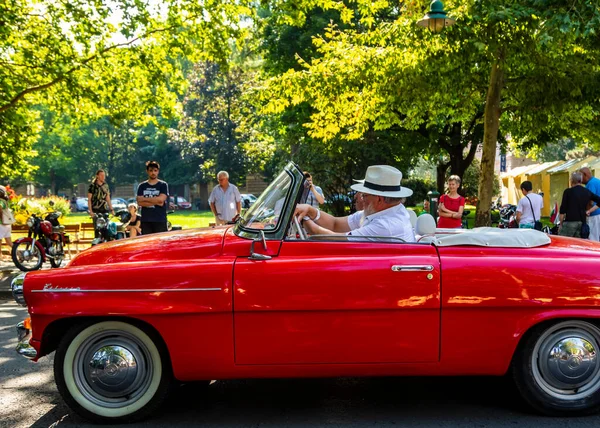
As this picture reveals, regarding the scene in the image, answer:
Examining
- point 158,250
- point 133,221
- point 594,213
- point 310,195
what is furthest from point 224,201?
point 158,250

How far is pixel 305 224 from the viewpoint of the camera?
472 centimetres

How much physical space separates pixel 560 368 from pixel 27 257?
10.3 m

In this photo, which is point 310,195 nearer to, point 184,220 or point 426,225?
point 426,225

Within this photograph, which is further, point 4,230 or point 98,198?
point 4,230

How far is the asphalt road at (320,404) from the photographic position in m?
4.13

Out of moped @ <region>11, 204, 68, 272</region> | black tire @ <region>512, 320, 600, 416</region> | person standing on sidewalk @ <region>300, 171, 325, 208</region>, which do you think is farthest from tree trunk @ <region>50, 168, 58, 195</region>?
black tire @ <region>512, 320, 600, 416</region>

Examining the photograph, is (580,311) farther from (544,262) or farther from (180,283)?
(180,283)

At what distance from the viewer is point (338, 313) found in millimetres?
4023

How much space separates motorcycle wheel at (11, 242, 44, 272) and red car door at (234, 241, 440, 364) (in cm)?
923

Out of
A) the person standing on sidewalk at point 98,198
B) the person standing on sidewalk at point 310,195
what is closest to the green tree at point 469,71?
the person standing on sidewalk at point 310,195

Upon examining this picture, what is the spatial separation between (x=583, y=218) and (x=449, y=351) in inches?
317

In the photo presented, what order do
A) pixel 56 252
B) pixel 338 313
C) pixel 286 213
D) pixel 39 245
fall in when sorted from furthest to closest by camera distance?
pixel 56 252, pixel 39 245, pixel 286 213, pixel 338 313

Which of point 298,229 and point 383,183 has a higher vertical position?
point 383,183

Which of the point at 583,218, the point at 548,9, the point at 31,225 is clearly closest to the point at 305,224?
the point at 548,9
